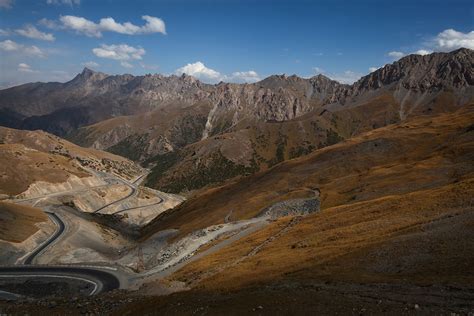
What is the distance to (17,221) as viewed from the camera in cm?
15562

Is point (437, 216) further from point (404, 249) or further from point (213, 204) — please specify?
point (213, 204)

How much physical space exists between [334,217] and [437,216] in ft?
93.2

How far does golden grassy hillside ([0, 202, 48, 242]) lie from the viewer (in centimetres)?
13988

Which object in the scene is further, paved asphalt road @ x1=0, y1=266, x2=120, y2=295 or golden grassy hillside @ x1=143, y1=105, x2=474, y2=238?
golden grassy hillside @ x1=143, y1=105, x2=474, y2=238

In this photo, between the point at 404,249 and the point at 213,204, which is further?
the point at 213,204

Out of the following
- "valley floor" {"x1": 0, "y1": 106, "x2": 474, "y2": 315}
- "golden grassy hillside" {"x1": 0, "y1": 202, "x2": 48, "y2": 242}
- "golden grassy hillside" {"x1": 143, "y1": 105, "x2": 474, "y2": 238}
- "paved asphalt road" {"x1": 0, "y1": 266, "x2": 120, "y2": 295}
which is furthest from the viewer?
"golden grassy hillside" {"x1": 0, "y1": 202, "x2": 48, "y2": 242}

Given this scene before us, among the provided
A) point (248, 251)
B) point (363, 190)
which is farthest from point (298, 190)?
point (248, 251)

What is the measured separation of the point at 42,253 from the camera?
433 ft

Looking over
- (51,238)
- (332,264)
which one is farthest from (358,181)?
(51,238)

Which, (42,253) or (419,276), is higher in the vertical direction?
(419,276)

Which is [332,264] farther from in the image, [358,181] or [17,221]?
[17,221]

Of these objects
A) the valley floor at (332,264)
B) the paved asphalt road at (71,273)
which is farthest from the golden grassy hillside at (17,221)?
the paved asphalt road at (71,273)

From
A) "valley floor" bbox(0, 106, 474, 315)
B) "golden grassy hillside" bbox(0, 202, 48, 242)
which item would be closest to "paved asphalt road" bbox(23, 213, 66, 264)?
"valley floor" bbox(0, 106, 474, 315)

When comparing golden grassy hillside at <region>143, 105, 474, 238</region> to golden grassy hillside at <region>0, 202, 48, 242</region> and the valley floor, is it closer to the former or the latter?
the valley floor
